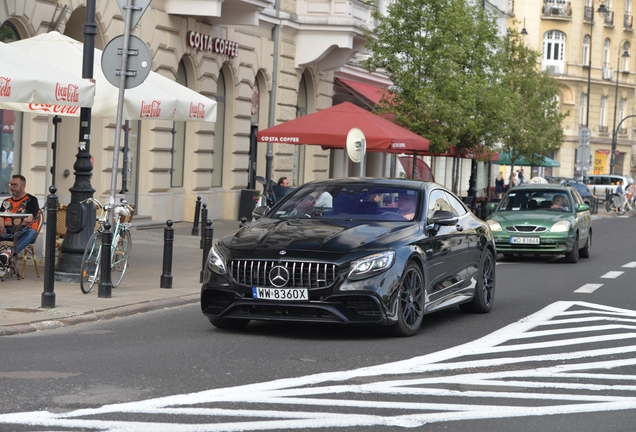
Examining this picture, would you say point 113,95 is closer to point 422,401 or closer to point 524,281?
point 524,281

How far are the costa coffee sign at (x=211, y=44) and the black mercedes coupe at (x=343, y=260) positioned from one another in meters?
15.5

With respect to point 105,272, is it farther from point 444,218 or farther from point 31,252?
point 444,218

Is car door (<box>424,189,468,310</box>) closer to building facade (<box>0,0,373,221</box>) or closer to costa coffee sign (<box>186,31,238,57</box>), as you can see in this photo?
building facade (<box>0,0,373,221</box>)

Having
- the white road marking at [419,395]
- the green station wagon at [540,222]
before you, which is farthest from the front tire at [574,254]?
the white road marking at [419,395]

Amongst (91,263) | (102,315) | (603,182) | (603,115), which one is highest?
(603,115)

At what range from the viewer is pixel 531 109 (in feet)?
169

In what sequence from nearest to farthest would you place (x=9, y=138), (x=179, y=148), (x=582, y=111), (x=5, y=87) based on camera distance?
(x=5, y=87), (x=9, y=138), (x=179, y=148), (x=582, y=111)

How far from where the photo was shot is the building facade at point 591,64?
86.8m

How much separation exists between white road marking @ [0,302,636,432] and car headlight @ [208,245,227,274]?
6.45 ft

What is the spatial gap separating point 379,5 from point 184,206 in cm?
1412

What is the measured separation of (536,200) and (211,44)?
932 cm

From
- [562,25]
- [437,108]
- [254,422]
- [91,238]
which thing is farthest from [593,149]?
[254,422]

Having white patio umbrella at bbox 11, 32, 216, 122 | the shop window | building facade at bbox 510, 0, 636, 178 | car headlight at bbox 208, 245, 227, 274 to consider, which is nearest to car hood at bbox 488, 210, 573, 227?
white patio umbrella at bbox 11, 32, 216, 122

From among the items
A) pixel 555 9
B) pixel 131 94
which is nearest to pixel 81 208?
pixel 131 94
